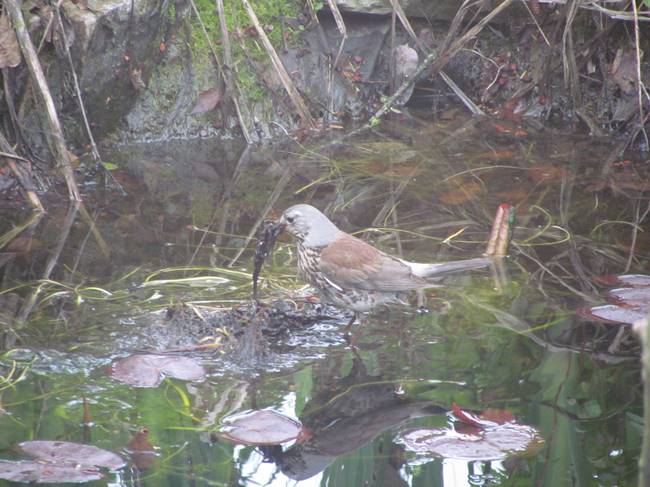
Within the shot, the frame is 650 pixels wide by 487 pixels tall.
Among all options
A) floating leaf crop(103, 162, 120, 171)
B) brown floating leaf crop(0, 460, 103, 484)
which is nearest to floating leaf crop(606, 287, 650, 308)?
brown floating leaf crop(0, 460, 103, 484)

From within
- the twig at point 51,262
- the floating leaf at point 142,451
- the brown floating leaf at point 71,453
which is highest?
the twig at point 51,262

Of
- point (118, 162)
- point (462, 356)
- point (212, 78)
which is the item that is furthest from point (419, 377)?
point (212, 78)

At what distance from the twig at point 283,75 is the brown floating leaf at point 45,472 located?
504 centimetres

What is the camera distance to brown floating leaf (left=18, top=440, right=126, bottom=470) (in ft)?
12.2

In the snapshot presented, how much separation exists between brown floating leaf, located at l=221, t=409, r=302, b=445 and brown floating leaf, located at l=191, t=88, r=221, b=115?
462 cm

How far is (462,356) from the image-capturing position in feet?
16.1

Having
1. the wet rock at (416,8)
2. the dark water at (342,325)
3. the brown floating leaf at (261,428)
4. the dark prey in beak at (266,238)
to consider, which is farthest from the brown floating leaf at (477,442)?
the wet rock at (416,8)

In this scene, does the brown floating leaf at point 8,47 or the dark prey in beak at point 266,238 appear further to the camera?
the brown floating leaf at point 8,47

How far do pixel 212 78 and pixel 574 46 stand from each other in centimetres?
338

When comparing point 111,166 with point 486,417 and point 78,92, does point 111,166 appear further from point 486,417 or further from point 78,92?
point 486,417

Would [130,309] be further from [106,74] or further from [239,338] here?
[106,74]

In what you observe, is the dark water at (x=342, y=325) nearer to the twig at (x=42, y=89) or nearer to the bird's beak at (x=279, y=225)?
the twig at (x=42, y=89)

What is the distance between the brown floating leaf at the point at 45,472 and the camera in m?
3.58

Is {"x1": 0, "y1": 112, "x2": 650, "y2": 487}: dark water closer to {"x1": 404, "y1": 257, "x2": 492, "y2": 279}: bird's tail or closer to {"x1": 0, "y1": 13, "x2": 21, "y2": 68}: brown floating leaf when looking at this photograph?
{"x1": 404, "y1": 257, "x2": 492, "y2": 279}: bird's tail
